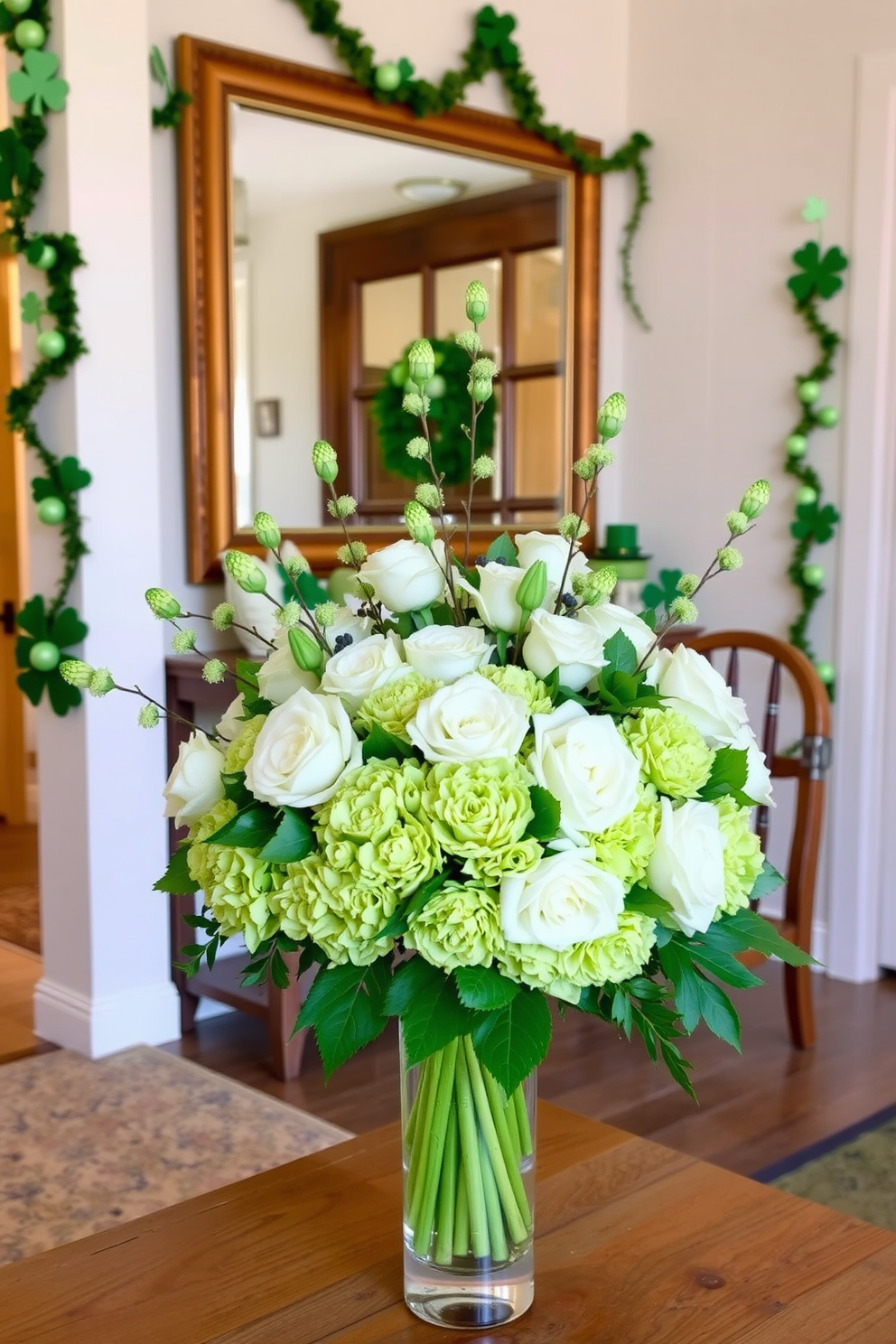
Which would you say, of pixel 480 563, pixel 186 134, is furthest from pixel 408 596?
pixel 186 134

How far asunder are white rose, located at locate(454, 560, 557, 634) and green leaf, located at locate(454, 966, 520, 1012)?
0.79 feet

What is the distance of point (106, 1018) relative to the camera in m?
2.75

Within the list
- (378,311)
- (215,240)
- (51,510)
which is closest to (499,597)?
(51,510)

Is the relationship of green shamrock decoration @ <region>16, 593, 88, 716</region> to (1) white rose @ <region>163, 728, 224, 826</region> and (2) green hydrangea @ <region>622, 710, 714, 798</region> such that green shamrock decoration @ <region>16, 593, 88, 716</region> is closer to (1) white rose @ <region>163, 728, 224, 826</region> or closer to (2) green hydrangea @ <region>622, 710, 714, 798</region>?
(1) white rose @ <region>163, 728, 224, 826</region>

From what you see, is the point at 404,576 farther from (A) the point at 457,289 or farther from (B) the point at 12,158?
(A) the point at 457,289

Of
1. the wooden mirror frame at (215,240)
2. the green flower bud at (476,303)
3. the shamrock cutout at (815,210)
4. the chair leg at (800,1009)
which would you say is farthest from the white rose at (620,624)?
the shamrock cutout at (815,210)

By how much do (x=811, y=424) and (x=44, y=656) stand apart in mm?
1955

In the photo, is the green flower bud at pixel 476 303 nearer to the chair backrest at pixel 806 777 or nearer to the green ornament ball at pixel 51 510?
the green ornament ball at pixel 51 510

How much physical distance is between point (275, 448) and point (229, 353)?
0.80 ft

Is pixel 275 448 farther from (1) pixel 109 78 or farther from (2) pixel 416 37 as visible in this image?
(2) pixel 416 37

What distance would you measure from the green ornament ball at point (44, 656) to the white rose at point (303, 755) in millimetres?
1875

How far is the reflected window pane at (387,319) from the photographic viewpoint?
10.9ft

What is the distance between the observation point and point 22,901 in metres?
4.01

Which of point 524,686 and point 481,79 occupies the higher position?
point 481,79
